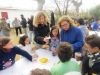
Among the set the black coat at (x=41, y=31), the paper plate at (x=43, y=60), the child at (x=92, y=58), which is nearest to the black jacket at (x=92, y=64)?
the child at (x=92, y=58)

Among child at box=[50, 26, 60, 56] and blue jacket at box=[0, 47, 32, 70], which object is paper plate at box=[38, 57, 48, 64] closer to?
blue jacket at box=[0, 47, 32, 70]

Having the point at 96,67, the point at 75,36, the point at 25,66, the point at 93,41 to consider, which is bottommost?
the point at 25,66

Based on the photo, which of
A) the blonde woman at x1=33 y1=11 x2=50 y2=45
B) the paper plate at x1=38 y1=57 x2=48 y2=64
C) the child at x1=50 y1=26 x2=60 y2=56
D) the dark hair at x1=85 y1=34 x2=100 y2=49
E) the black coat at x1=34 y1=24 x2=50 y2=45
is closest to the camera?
the dark hair at x1=85 y1=34 x2=100 y2=49

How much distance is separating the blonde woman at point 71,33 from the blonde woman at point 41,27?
23.7 inches

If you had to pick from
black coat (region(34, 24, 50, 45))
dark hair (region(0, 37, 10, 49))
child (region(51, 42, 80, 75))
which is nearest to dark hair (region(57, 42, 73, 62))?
child (region(51, 42, 80, 75))

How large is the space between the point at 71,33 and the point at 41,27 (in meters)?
0.87

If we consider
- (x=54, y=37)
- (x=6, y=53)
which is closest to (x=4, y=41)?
(x=6, y=53)

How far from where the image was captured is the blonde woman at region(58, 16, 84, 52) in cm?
368

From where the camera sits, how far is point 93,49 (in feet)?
8.32

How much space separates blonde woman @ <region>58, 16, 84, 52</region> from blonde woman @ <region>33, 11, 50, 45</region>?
23.7 inches

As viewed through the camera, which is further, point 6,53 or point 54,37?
point 54,37

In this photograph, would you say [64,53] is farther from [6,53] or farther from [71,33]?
[71,33]

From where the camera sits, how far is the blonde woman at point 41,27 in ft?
14.1

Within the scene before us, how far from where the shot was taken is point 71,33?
148 inches
